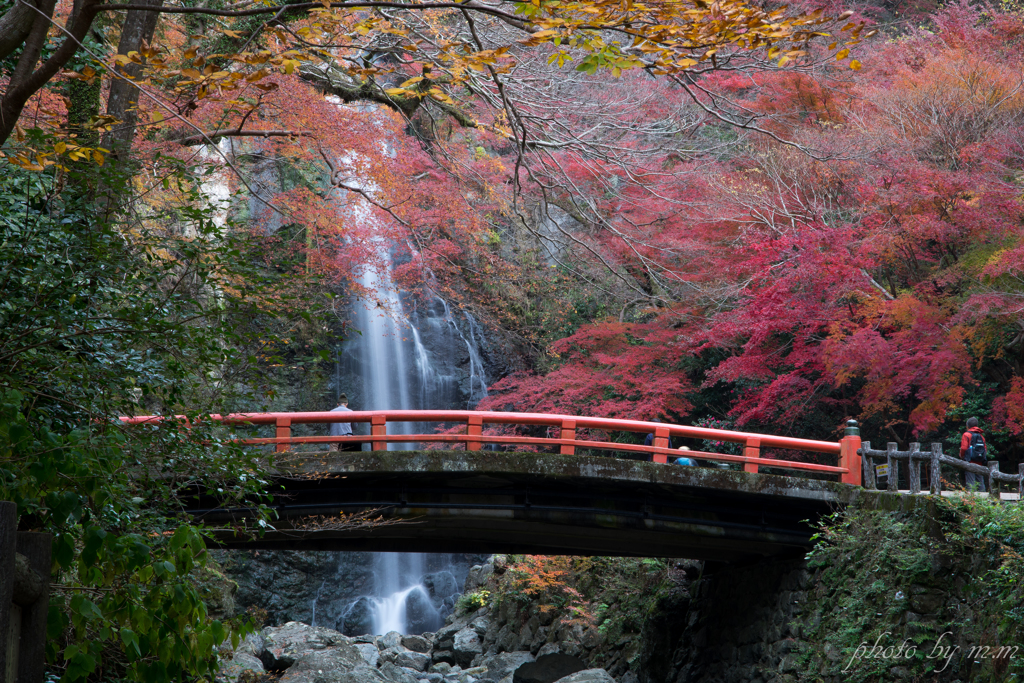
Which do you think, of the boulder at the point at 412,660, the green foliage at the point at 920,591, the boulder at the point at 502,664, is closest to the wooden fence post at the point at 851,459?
the green foliage at the point at 920,591

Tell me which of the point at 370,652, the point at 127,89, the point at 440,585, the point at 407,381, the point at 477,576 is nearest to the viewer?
the point at 127,89

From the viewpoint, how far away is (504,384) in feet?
58.3

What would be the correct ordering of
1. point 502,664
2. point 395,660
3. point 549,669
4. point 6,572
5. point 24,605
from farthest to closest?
point 502,664
point 395,660
point 549,669
point 24,605
point 6,572

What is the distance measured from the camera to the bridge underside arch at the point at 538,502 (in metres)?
10.1

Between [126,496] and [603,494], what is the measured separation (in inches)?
319

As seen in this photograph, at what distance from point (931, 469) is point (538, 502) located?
5.23 meters

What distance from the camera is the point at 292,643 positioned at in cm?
1510

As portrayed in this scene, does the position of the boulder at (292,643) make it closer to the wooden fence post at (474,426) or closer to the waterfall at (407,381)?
the waterfall at (407,381)

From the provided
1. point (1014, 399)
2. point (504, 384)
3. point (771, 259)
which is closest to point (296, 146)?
point (504, 384)

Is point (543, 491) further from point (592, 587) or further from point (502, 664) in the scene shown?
point (592, 587)

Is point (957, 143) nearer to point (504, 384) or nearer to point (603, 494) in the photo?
point (603, 494)

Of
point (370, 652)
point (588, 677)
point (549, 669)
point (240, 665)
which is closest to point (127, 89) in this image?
point (240, 665)

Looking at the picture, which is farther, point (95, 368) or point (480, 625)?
point (480, 625)
